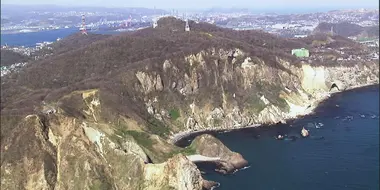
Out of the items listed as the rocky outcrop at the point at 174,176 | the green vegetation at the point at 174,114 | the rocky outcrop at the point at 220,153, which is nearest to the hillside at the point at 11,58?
the green vegetation at the point at 174,114

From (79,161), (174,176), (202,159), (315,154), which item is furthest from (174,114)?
(174,176)

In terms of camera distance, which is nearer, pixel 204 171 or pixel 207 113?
pixel 204 171

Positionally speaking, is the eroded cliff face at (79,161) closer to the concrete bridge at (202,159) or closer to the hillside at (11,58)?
the concrete bridge at (202,159)

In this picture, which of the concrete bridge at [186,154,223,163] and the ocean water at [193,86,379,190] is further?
the concrete bridge at [186,154,223,163]

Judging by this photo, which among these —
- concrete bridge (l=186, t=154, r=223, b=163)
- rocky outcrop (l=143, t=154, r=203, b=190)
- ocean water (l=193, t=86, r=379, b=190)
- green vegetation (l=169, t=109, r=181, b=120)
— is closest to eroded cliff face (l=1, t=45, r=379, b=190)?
green vegetation (l=169, t=109, r=181, b=120)

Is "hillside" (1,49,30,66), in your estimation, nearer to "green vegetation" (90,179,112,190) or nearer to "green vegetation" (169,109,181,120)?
"green vegetation" (169,109,181,120)

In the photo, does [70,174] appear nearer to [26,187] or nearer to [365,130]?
[26,187]

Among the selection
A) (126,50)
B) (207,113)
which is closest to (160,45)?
(126,50)
